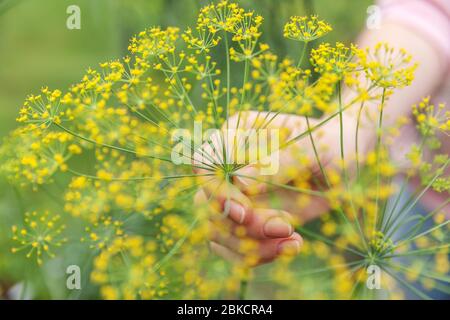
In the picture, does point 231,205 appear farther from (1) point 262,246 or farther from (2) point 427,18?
(2) point 427,18

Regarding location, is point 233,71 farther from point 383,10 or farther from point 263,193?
point 383,10

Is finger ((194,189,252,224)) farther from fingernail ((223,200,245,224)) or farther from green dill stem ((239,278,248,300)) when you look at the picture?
green dill stem ((239,278,248,300))

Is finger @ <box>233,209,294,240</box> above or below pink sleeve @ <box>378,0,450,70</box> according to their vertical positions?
below

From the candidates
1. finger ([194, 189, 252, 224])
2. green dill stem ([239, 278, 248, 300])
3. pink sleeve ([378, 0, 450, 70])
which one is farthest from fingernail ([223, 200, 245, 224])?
pink sleeve ([378, 0, 450, 70])

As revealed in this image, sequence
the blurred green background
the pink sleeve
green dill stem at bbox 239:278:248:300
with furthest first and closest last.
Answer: the pink sleeve < the blurred green background < green dill stem at bbox 239:278:248:300

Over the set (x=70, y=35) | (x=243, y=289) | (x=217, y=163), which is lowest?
(x=243, y=289)

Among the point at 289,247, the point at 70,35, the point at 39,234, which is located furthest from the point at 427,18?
the point at 39,234
